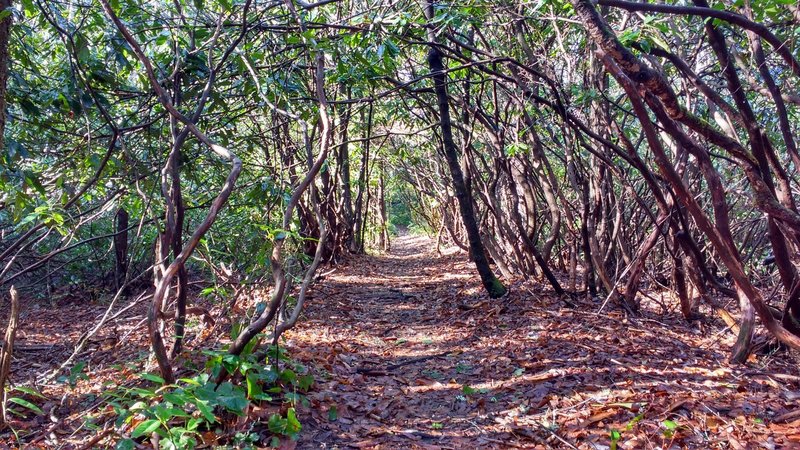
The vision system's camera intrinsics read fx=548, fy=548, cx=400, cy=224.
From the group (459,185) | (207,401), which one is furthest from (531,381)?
(459,185)

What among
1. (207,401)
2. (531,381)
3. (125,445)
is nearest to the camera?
(125,445)

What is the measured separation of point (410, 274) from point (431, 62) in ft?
18.1

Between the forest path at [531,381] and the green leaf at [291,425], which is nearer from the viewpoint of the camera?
the green leaf at [291,425]

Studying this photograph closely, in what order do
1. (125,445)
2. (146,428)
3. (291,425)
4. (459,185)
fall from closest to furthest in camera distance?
(146,428)
(125,445)
(291,425)
(459,185)

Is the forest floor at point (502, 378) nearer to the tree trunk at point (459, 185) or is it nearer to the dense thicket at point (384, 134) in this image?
the tree trunk at point (459, 185)

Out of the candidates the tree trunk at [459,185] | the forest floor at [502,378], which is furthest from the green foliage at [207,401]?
the tree trunk at [459,185]

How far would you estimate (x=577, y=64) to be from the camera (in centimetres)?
Answer: 636

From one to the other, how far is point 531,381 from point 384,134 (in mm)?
3210

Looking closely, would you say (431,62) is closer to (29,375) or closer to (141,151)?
(141,151)

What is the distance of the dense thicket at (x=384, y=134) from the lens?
358 centimetres

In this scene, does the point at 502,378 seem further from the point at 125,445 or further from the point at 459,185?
the point at 459,185

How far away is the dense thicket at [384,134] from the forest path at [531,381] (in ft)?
1.35

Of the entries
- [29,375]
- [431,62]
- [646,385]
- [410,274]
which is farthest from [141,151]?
[410,274]

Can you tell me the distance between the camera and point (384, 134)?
622 cm
